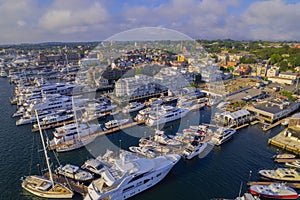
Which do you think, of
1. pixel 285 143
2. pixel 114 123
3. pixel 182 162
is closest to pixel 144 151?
pixel 182 162

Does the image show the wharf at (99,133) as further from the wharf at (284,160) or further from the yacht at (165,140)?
the wharf at (284,160)

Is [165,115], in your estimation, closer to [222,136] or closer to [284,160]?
[222,136]

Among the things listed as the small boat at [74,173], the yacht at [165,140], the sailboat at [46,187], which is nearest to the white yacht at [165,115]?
the yacht at [165,140]

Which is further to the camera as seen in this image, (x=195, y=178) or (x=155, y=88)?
(x=155, y=88)

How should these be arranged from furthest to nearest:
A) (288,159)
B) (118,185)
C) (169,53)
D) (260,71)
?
(169,53)
(260,71)
(288,159)
(118,185)

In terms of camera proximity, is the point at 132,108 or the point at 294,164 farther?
the point at 132,108

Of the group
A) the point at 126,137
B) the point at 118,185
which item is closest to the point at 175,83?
the point at 126,137

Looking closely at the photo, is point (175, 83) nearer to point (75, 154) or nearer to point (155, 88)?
point (155, 88)
